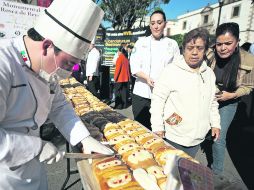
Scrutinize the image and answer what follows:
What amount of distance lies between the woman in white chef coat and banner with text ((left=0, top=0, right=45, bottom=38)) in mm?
1833

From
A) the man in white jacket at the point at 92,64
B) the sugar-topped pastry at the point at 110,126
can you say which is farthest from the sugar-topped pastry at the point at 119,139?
the man in white jacket at the point at 92,64

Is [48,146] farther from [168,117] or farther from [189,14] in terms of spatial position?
[189,14]

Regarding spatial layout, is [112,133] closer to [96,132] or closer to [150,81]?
[96,132]

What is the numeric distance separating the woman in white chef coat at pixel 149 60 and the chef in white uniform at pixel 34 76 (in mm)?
1592

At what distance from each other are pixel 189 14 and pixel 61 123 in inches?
1798

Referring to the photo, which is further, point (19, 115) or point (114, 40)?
point (114, 40)

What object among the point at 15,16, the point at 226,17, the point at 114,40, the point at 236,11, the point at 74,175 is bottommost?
the point at 74,175

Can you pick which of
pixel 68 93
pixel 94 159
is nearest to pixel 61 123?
pixel 94 159

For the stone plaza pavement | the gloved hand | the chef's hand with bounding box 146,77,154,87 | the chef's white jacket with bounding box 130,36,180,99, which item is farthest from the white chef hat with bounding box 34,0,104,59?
the stone plaza pavement

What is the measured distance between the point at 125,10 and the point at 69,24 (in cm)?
2684

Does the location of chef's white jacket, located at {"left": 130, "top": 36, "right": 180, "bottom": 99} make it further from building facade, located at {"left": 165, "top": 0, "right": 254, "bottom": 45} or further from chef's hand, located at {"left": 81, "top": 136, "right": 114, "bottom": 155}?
building facade, located at {"left": 165, "top": 0, "right": 254, "bottom": 45}

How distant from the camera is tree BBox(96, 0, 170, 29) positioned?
2603 cm

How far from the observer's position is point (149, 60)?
3002 millimetres

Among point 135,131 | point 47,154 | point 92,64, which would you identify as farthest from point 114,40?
point 47,154
